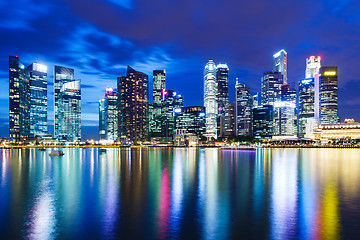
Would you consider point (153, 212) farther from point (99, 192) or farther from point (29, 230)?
point (99, 192)

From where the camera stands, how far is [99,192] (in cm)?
3688

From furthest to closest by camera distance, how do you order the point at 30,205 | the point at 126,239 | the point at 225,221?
the point at 30,205 → the point at 225,221 → the point at 126,239

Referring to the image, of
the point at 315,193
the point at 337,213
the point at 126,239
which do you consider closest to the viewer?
the point at 126,239

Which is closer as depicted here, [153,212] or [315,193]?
[153,212]

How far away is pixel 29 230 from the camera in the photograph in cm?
2091

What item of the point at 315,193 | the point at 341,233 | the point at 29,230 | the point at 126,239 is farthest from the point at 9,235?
the point at 315,193

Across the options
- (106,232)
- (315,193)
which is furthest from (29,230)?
(315,193)

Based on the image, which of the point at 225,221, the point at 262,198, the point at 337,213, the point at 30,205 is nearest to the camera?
the point at 225,221

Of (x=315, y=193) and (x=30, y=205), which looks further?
(x=315, y=193)

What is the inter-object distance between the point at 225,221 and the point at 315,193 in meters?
18.2

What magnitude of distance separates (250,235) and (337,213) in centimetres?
1074

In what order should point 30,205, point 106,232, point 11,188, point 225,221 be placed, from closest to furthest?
point 106,232 < point 225,221 < point 30,205 < point 11,188

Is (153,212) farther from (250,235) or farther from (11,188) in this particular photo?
(11,188)

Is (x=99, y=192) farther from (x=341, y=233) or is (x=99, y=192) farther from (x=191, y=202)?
(x=341, y=233)
